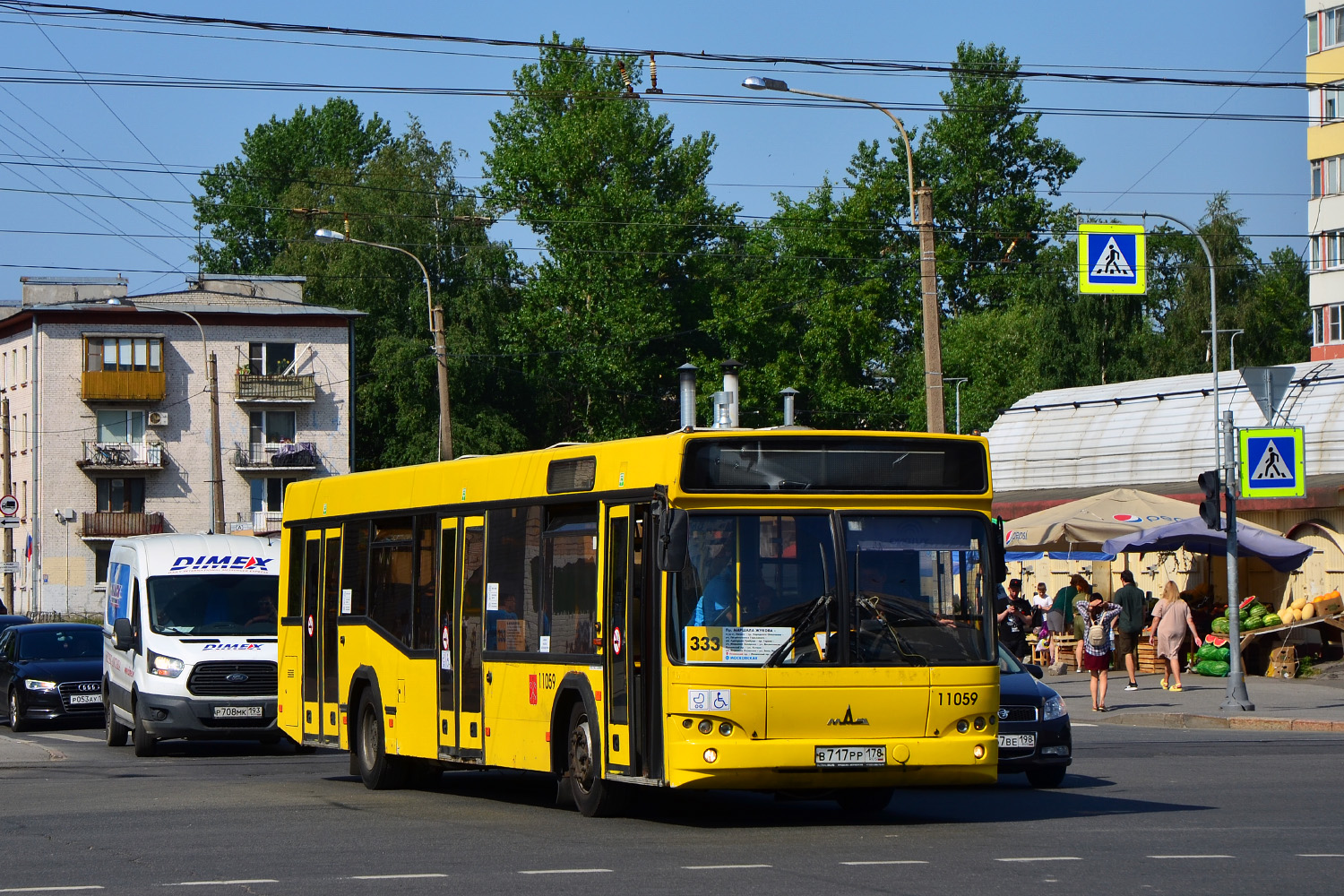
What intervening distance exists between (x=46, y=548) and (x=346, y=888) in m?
74.5

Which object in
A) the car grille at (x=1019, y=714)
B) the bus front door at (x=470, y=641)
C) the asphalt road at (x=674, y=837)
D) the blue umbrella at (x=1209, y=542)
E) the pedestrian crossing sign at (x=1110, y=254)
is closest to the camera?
the asphalt road at (x=674, y=837)

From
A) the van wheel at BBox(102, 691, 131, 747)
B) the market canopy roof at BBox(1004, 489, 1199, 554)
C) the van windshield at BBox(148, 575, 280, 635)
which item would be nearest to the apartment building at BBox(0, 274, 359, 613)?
the market canopy roof at BBox(1004, 489, 1199, 554)

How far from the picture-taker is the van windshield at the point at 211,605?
847 inches

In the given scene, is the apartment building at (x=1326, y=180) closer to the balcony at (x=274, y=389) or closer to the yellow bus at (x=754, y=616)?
the balcony at (x=274, y=389)

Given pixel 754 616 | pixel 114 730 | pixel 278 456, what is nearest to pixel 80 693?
pixel 114 730

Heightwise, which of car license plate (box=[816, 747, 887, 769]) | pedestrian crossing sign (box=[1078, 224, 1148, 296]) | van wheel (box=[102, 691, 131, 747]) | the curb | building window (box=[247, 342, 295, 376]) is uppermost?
building window (box=[247, 342, 295, 376])

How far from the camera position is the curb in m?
22.7

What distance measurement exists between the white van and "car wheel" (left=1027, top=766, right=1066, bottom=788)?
8.92 m

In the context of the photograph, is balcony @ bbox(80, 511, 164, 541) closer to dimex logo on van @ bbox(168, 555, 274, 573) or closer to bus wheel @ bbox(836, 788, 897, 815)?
dimex logo on van @ bbox(168, 555, 274, 573)

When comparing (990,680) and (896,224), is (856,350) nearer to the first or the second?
(896,224)

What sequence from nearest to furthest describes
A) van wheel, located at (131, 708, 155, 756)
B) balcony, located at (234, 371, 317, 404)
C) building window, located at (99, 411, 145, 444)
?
van wheel, located at (131, 708, 155, 756), building window, located at (99, 411, 145, 444), balcony, located at (234, 371, 317, 404)

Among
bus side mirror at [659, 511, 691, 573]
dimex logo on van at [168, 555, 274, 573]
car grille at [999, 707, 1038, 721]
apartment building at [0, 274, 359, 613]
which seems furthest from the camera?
apartment building at [0, 274, 359, 613]

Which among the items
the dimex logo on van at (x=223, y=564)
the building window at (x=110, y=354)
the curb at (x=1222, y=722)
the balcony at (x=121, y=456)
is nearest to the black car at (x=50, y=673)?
the dimex logo on van at (x=223, y=564)

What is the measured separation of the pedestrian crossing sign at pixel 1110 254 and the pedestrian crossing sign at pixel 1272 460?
143 inches
